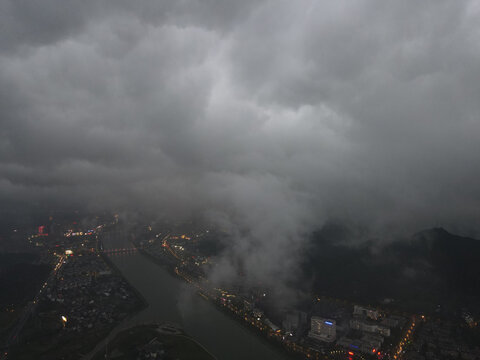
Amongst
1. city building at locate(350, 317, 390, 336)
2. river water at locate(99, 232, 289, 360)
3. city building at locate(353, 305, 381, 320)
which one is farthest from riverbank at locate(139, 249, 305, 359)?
city building at locate(353, 305, 381, 320)

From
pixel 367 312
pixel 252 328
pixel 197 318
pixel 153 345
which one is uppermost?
pixel 367 312

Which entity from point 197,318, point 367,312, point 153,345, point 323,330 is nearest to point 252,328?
point 197,318

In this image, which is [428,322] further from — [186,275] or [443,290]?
[186,275]

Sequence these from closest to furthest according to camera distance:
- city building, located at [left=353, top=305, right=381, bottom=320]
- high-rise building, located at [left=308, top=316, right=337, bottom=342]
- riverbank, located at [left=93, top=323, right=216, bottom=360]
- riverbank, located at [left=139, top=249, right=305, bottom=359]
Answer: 1. riverbank, located at [left=93, top=323, right=216, bottom=360]
2. riverbank, located at [left=139, top=249, right=305, bottom=359]
3. high-rise building, located at [left=308, top=316, right=337, bottom=342]
4. city building, located at [left=353, top=305, right=381, bottom=320]

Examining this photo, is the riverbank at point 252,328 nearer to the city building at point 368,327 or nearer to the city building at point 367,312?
the city building at point 368,327

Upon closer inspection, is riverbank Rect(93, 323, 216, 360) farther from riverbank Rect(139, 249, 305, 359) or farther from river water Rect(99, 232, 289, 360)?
riverbank Rect(139, 249, 305, 359)

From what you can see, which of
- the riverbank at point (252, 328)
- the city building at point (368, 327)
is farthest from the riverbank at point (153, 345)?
the city building at point (368, 327)

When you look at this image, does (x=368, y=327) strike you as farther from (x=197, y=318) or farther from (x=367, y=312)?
(x=197, y=318)
